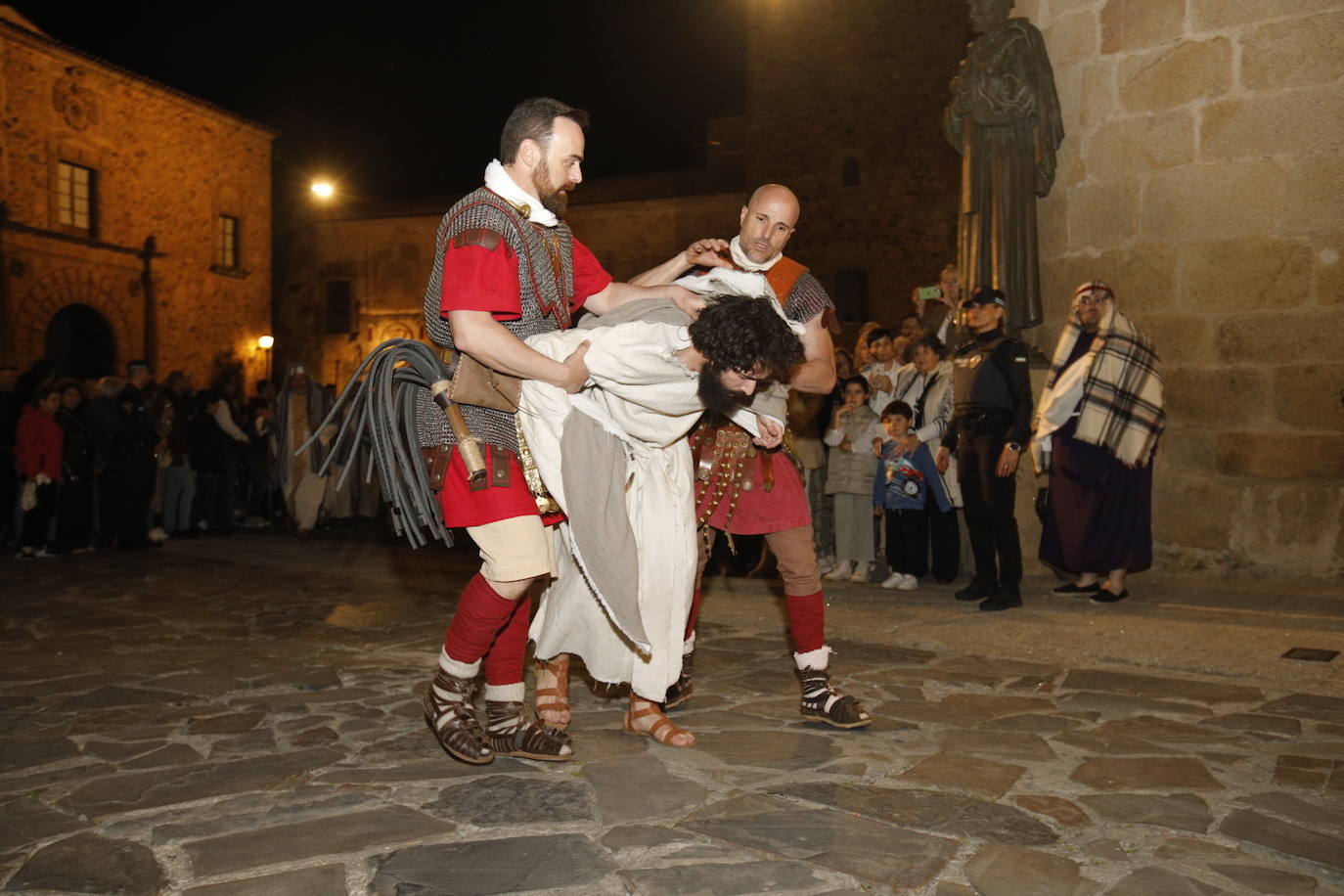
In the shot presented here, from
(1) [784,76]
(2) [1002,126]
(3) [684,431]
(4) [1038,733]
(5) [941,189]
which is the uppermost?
(1) [784,76]

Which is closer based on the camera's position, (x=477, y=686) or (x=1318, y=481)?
(x=477, y=686)

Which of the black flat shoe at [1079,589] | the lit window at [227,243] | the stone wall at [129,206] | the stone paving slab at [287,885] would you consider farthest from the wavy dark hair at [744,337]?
the lit window at [227,243]

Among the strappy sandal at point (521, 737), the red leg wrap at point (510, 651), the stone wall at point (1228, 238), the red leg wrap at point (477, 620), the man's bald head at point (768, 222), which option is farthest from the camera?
the stone wall at point (1228, 238)

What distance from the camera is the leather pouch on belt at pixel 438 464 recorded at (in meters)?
3.48

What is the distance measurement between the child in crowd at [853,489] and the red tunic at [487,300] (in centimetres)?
448

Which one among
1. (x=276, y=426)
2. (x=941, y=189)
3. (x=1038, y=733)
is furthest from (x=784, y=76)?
(x=1038, y=733)

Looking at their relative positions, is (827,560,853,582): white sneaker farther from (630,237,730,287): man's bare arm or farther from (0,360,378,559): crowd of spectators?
(630,237,730,287): man's bare arm

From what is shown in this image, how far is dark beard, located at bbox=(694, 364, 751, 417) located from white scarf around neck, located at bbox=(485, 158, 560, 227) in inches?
26.1

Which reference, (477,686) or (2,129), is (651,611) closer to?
(477,686)

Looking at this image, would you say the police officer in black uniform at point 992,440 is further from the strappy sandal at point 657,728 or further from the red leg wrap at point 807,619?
the strappy sandal at point 657,728

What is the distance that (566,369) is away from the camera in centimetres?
326

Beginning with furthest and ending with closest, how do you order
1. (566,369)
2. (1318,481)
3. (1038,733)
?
(1318,481) → (1038,733) → (566,369)

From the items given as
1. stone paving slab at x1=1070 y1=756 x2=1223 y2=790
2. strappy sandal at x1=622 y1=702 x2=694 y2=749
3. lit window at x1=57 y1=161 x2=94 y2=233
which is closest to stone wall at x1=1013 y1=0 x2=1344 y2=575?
stone paving slab at x1=1070 y1=756 x2=1223 y2=790

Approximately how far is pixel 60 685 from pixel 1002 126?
6474mm
